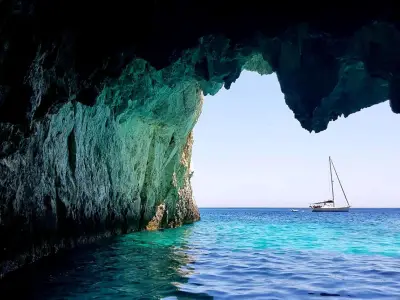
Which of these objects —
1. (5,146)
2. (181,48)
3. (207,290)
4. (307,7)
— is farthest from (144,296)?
(307,7)

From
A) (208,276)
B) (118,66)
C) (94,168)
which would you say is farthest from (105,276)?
(94,168)

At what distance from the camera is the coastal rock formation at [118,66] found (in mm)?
9211

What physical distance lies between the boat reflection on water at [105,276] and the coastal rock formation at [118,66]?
117 centimetres

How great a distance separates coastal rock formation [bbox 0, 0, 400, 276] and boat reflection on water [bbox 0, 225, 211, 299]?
1.17m

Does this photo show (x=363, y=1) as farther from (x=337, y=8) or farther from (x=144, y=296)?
(x=144, y=296)

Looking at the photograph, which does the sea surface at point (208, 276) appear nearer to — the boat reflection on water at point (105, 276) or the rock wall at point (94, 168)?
the boat reflection on water at point (105, 276)

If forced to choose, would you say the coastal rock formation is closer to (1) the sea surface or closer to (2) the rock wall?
(2) the rock wall

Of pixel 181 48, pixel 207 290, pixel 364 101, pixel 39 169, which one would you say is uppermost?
pixel 181 48

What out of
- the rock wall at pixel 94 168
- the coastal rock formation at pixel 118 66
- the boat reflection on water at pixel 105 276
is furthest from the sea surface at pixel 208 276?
the coastal rock formation at pixel 118 66

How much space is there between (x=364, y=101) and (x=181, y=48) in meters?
6.22

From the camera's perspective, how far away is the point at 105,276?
10992 millimetres

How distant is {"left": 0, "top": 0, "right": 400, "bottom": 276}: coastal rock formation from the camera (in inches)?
363

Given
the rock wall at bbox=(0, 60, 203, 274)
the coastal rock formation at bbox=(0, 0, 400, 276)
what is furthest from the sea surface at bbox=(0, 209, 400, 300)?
the coastal rock formation at bbox=(0, 0, 400, 276)

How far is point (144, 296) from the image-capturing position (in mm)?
8508
